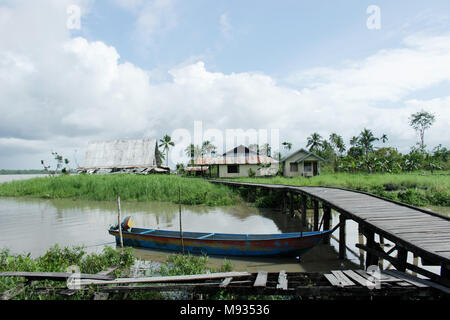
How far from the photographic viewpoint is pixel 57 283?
5375 mm

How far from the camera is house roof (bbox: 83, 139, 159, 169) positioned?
3566 centimetres

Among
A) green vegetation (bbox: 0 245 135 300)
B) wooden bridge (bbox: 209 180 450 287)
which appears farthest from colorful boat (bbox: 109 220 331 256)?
green vegetation (bbox: 0 245 135 300)

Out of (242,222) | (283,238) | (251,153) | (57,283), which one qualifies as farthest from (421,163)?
(57,283)

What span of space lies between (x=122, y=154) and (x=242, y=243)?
104ft

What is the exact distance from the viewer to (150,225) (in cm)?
1381

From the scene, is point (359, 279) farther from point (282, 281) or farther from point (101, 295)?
point (101, 295)

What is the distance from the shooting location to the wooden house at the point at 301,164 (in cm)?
3006

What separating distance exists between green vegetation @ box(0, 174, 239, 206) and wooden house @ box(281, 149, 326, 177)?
11915 mm

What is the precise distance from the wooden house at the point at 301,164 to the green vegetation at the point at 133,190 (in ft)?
39.1

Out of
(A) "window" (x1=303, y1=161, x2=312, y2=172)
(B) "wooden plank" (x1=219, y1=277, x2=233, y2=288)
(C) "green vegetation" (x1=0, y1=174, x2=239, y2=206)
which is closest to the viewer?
(B) "wooden plank" (x1=219, y1=277, x2=233, y2=288)

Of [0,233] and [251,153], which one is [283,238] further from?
[251,153]

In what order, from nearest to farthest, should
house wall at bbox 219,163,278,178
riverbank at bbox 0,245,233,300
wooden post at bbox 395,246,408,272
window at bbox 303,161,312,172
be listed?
riverbank at bbox 0,245,233,300
wooden post at bbox 395,246,408,272
window at bbox 303,161,312,172
house wall at bbox 219,163,278,178

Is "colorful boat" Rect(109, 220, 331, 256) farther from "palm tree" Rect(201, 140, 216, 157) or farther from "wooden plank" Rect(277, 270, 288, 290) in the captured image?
"palm tree" Rect(201, 140, 216, 157)
